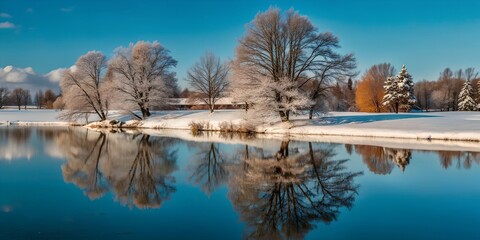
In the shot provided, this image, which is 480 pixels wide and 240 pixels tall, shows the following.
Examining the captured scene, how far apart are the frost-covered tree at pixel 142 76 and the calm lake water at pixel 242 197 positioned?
91.1ft

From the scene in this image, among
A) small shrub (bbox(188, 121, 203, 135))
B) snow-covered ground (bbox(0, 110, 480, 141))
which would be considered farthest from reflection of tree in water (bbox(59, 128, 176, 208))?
small shrub (bbox(188, 121, 203, 135))

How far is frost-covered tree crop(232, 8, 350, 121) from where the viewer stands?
109ft

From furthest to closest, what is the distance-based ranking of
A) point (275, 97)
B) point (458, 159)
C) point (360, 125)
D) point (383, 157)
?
point (275, 97) < point (360, 125) < point (383, 157) < point (458, 159)

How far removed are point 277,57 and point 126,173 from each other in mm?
23570

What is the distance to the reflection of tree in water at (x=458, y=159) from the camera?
16.0 meters

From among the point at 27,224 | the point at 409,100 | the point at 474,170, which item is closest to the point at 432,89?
the point at 409,100

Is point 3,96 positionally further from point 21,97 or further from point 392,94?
point 392,94

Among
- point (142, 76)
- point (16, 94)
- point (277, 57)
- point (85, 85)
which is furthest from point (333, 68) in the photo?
point (16, 94)

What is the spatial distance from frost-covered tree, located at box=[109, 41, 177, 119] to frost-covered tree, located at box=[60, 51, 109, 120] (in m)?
2.36

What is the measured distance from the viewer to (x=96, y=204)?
9820mm

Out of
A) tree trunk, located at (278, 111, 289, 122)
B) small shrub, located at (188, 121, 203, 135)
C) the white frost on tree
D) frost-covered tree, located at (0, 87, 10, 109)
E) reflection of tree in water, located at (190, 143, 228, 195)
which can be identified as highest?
frost-covered tree, located at (0, 87, 10, 109)

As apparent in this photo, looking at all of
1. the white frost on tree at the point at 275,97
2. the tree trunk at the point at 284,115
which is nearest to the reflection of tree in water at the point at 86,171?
the white frost on tree at the point at 275,97

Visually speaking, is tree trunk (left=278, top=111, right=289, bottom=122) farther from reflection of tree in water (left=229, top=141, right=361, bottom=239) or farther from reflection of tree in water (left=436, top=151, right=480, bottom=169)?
reflection of tree in water (left=229, top=141, right=361, bottom=239)

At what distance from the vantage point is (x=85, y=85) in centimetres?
4928
